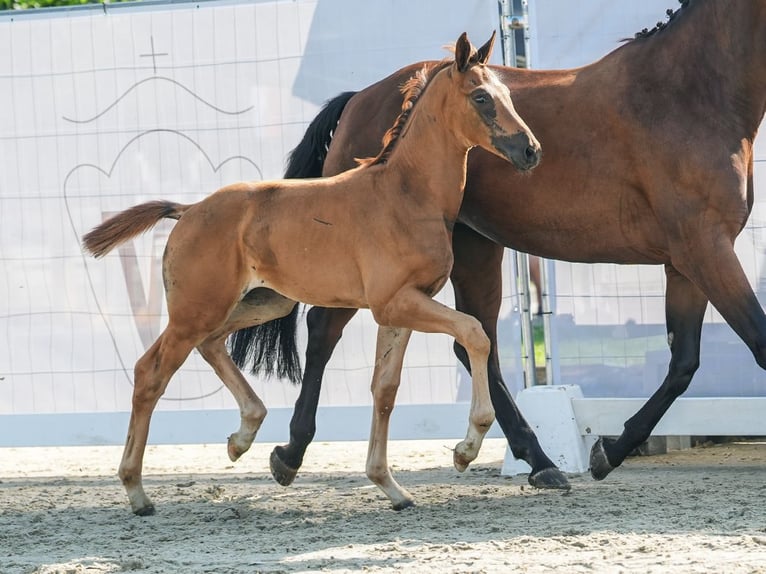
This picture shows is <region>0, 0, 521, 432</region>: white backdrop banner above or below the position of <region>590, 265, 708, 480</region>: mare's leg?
above

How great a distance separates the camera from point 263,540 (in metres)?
4.48

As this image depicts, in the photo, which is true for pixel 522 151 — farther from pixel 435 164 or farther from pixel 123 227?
pixel 123 227

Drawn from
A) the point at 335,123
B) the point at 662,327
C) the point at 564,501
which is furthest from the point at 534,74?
the point at 564,501

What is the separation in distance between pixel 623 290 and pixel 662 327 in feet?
0.89

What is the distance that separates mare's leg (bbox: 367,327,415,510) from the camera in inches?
193

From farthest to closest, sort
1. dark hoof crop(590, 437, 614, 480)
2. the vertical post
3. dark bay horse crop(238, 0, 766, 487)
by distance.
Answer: the vertical post, dark hoof crop(590, 437, 614, 480), dark bay horse crop(238, 0, 766, 487)

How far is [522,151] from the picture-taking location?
14.6ft

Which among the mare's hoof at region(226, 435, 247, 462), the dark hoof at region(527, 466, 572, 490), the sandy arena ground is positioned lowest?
the sandy arena ground

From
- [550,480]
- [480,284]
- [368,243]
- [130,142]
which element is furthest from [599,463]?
[130,142]

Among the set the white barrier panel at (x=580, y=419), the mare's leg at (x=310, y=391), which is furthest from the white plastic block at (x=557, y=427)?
the mare's leg at (x=310, y=391)

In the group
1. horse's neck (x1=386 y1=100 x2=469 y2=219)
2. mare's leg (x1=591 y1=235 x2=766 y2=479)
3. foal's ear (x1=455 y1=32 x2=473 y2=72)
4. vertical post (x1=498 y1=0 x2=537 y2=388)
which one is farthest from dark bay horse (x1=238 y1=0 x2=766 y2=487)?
foal's ear (x1=455 y1=32 x2=473 y2=72)

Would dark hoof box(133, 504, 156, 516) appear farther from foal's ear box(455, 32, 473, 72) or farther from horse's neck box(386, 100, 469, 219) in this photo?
foal's ear box(455, 32, 473, 72)

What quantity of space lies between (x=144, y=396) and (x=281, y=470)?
79cm

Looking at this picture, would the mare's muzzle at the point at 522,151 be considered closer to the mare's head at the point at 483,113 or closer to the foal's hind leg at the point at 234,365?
the mare's head at the point at 483,113
